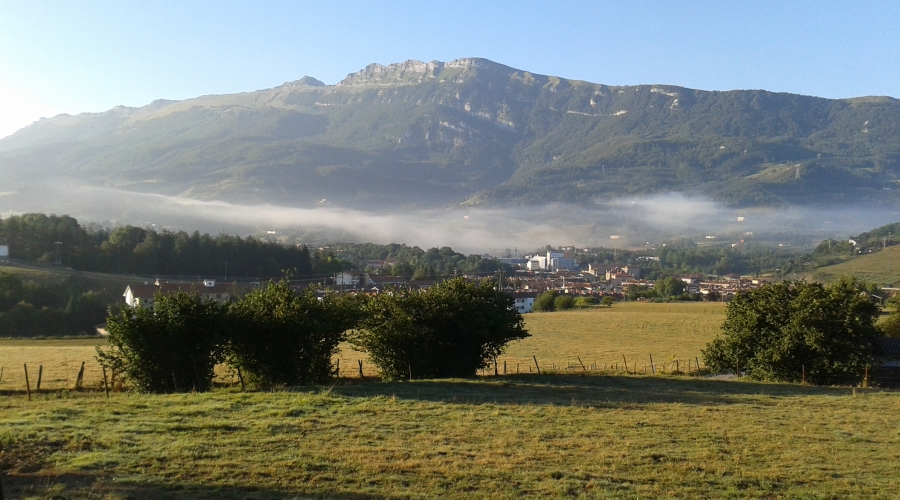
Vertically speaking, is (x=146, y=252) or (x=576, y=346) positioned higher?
(x=146, y=252)

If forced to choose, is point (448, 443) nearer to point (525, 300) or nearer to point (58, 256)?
point (525, 300)

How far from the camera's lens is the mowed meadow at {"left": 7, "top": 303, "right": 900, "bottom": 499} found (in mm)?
9617

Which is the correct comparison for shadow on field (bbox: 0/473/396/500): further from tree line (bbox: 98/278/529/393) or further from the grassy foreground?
tree line (bbox: 98/278/529/393)

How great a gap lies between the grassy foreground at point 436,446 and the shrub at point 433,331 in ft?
16.0

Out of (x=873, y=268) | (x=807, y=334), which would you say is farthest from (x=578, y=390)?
(x=873, y=268)

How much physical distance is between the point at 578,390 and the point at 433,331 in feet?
18.8

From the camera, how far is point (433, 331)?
2428 cm

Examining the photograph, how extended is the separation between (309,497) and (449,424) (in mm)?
5808

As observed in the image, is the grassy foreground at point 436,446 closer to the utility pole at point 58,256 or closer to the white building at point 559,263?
the utility pole at point 58,256

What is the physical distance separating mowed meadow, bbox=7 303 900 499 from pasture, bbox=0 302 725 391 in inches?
254

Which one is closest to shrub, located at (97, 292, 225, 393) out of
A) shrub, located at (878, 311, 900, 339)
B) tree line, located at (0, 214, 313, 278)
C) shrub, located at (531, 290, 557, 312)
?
shrub, located at (878, 311, 900, 339)

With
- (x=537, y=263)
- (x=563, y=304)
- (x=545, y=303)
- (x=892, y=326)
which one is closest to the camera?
(x=892, y=326)

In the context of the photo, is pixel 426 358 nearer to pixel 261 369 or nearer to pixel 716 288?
pixel 261 369

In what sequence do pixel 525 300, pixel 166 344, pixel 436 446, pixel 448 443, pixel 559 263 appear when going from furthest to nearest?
1. pixel 559 263
2. pixel 525 300
3. pixel 166 344
4. pixel 448 443
5. pixel 436 446
